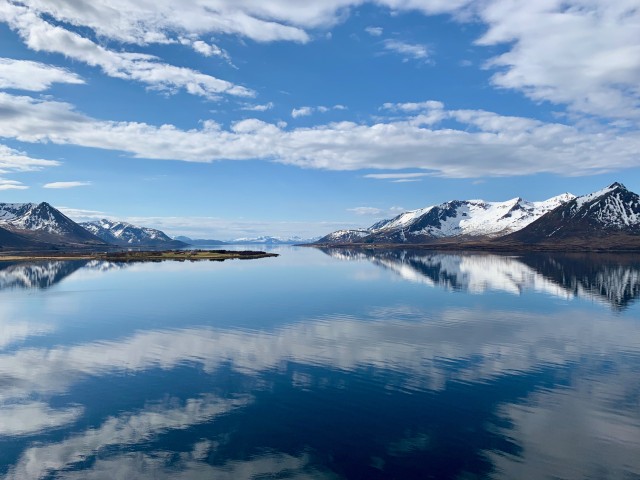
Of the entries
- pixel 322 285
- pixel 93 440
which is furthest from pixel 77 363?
pixel 322 285

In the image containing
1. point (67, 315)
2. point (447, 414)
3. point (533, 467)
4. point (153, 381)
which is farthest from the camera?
point (67, 315)

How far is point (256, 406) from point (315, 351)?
16.9 m

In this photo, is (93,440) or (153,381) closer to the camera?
(93,440)

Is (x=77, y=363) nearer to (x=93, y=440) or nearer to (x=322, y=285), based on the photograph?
(x=93, y=440)

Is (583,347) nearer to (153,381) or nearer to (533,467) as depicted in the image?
(533,467)

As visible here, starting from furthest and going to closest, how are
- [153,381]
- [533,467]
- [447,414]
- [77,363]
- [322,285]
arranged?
[322,285], [77,363], [153,381], [447,414], [533,467]

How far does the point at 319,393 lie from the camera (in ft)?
122

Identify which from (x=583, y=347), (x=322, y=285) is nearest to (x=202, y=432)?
(x=583, y=347)

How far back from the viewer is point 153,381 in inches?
1590

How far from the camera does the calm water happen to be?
26.2 m

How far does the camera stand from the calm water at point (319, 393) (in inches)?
1033

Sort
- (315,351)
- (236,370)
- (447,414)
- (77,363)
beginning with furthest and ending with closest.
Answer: (315,351), (77,363), (236,370), (447,414)

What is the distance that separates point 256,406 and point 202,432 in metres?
5.42

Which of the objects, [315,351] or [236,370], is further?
[315,351]
